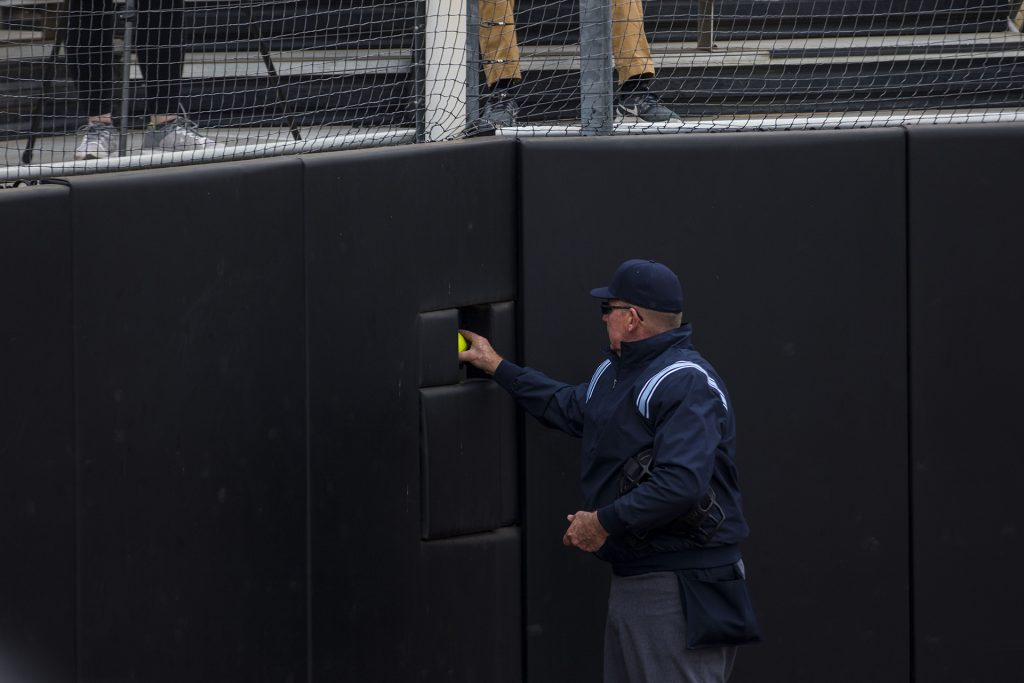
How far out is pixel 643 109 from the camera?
5.00 m

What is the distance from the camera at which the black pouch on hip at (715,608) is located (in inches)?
155

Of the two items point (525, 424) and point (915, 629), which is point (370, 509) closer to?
point (525, 424)

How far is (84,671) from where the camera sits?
3.62 meters

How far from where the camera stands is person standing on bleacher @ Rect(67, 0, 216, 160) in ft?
13.9

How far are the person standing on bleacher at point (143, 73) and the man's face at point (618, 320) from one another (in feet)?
4.64

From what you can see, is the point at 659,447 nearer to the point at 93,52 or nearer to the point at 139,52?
the point at 93,52

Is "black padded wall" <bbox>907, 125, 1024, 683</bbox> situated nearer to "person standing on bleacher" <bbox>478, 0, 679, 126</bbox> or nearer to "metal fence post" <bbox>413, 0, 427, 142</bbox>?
"person standing on bleacher" <bbox>478, 0, 679, 126</bbox>

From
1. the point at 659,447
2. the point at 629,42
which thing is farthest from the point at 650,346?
the point at 629,42

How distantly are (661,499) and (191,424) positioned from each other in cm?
136

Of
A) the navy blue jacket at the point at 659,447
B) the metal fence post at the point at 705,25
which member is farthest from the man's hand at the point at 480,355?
the metal fence post at the point at 705,25

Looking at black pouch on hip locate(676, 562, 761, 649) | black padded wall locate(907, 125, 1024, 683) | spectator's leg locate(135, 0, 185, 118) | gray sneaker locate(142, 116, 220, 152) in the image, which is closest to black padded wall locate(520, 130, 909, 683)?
black padded wall locate(907, 125, 1024, 683)

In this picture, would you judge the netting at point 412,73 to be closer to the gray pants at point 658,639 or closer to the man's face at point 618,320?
the man's face at point 618,320

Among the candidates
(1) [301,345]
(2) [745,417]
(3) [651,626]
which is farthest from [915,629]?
(1) [301,345]

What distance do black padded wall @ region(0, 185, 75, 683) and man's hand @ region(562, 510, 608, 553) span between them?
142cm
